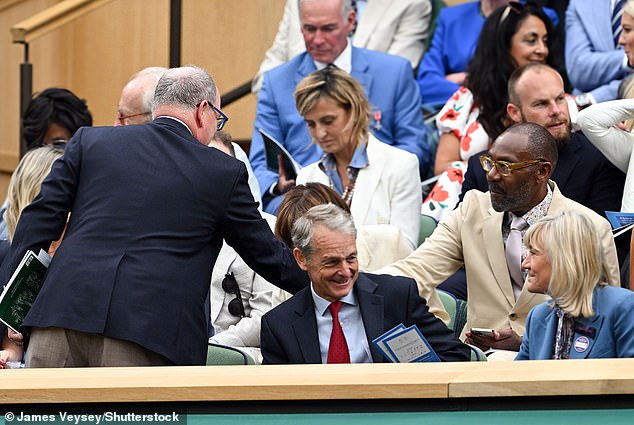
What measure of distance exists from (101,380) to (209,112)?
1.31m

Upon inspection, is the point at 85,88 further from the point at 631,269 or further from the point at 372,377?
the point at 372,377

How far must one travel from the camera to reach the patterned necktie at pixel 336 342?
14.8 feet

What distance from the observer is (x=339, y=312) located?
15.0 ft

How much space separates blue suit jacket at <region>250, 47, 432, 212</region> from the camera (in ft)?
23.3

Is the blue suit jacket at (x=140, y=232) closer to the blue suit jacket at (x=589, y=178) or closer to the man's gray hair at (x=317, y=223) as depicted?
the man's gray hair at (x=317, y=223)

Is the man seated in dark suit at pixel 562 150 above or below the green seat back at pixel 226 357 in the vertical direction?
above

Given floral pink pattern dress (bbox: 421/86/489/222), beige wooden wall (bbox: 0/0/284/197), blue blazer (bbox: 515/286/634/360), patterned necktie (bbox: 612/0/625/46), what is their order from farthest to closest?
beige wooden wall (bbox: 0/0/284/197), patterned necktie (bbox: 612/0/625/46), floral pink pattern dress (bbox: 421/86/489/222), blue blazer (bbox: 515/286/634/360)

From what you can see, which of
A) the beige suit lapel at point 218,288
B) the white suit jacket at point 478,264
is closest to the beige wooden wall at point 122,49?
the beige suit lapel at point 218,288

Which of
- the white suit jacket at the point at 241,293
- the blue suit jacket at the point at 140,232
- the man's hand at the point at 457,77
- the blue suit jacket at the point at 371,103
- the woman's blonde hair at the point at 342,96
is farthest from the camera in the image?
the man's hand at the point at 457,77

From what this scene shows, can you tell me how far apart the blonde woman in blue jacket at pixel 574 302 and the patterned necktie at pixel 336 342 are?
58 cm

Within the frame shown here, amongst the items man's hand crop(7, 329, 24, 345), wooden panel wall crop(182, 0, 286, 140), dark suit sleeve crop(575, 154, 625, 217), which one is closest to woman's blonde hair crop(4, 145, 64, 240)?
man's hand crop(7, 329, 24, 345)

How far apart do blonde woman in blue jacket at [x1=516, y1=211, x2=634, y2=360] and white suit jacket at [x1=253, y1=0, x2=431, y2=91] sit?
3.59 m

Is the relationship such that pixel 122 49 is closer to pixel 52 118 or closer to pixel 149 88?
pixel 52 118

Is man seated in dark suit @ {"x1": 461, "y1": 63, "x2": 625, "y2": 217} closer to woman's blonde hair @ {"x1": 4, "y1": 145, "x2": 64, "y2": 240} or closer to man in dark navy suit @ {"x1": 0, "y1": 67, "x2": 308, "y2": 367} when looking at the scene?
woman's blonde hair @ {"x1": 4, "y1": 145, "x2": 64, "y2": 240}
